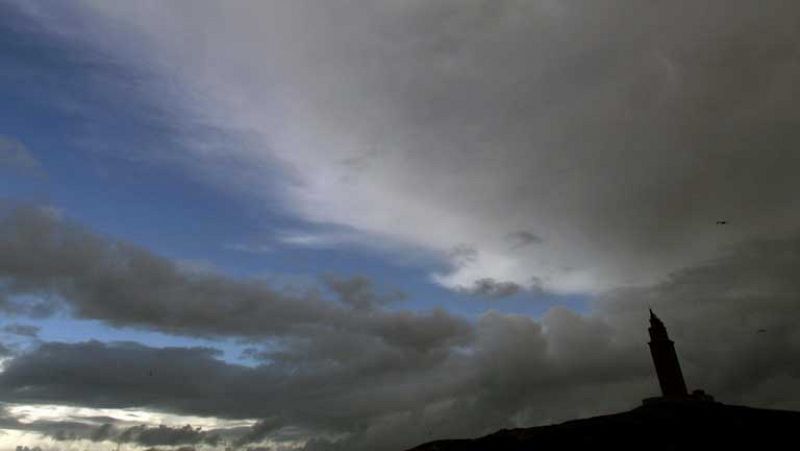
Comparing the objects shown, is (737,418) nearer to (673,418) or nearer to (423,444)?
(673,418)

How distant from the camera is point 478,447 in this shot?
158250 mm

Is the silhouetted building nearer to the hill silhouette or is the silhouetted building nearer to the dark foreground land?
the hill silhouette

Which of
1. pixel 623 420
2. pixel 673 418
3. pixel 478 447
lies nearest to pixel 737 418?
pixel 673 418

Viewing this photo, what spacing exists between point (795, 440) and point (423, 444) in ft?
268

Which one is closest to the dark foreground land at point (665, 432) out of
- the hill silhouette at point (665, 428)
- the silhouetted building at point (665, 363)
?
the hill silhouette at point (665, 428)

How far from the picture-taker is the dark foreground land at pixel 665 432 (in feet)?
429

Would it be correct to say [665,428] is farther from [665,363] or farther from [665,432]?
[665,363]

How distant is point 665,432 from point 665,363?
29.8 metres

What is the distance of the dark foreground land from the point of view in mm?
130875

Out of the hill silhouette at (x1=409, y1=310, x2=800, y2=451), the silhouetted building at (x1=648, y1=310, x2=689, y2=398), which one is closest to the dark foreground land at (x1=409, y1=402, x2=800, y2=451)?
the hill silhouette at (x1=409, y1=310, x2=800, y2=451)

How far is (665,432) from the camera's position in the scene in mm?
137375

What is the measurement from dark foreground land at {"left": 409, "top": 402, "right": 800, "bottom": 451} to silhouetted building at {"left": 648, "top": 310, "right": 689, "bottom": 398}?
9118 mm

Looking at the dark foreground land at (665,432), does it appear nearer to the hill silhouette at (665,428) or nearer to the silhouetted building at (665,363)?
the hill silhouette at (665,428)

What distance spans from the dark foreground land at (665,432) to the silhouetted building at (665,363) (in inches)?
359
